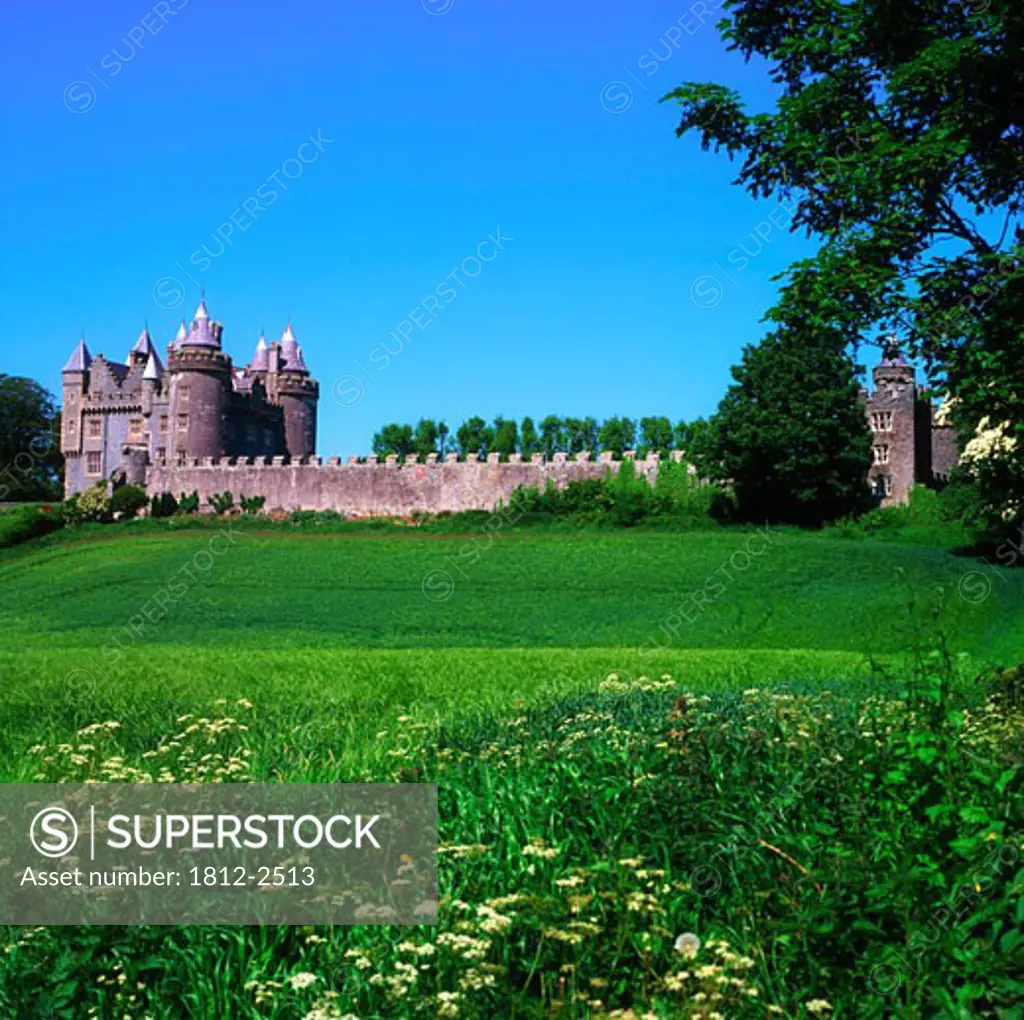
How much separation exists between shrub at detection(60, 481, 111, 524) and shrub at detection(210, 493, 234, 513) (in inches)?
227

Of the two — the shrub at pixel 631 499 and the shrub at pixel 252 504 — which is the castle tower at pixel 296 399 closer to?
the shrub at pixel 252 504

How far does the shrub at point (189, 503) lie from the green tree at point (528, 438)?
2583 cm

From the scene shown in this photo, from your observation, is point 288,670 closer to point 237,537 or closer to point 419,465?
point 237,537

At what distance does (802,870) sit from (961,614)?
2180cm

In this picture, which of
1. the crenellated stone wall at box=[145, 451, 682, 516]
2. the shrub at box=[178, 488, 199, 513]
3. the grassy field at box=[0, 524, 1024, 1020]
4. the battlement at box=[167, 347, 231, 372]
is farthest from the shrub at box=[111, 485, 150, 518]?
the grassy field at box=[0, 524, 1024, 1020]

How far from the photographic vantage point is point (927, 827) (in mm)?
5156

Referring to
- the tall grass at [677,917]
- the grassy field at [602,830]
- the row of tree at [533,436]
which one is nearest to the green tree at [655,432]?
the row of tree at [533,436]

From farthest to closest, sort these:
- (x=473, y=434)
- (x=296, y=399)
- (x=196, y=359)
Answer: (x=473, y=434), (x=296, y=399), (x=196, y=359)

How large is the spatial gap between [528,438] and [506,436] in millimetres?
4776

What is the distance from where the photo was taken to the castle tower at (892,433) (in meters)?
50.6

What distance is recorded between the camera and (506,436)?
305 ft

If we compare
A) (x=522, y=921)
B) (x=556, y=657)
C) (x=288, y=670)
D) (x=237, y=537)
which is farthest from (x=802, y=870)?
(x=237, y=537)

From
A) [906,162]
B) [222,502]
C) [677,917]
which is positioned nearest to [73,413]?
[222,502]

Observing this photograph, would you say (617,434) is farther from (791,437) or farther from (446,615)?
(446,615)
